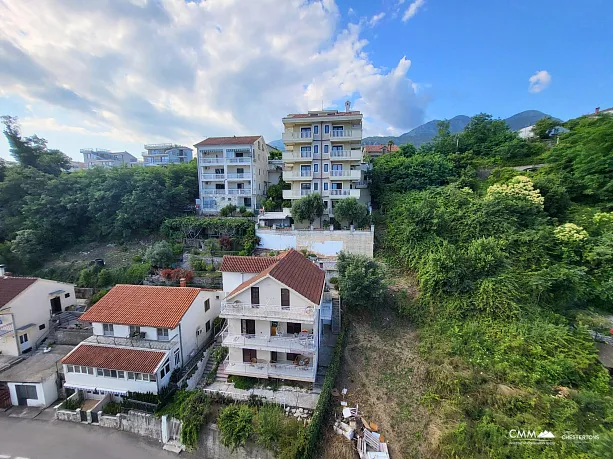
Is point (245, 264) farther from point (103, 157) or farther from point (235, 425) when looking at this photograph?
point (103, 157)

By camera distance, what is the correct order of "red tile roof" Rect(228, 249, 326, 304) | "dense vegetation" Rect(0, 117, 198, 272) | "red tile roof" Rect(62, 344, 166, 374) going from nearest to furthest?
"red tile roof" Rect(62, 344, 166, 374), "red tile roof" Rect(228, 249, 326, 304), "dense vegetation" Rect(0, 117, 198, 272)

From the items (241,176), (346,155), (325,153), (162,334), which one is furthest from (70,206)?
(346,155)

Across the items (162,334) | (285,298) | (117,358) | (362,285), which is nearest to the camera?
(285,298)

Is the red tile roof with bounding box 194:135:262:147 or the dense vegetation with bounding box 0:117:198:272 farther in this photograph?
the red tile roof with bounding box 194:135:262:147

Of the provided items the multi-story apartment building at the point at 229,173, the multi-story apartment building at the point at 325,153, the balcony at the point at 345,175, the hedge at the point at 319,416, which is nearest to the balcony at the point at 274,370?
the hedge at the point at 319,416

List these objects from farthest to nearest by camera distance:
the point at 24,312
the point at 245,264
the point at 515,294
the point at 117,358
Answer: the point at 24,312 < the point at 245,264 < the point at 515,294 < the point at 117,358

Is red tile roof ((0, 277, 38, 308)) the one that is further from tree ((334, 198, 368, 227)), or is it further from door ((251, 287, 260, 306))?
tree ((334, 198, 368, 227))

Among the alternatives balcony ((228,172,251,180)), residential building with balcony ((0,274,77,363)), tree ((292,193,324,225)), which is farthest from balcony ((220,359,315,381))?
balcony ((228,172,251,180))
